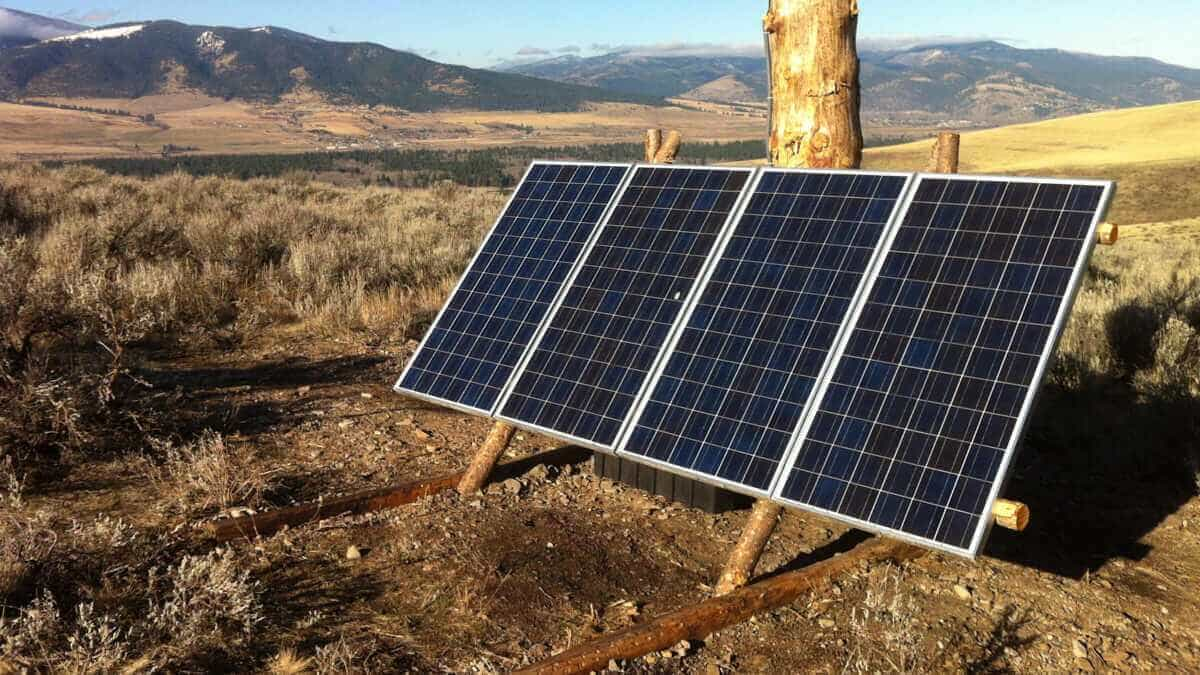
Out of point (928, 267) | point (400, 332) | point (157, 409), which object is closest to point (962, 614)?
point (928, 267)

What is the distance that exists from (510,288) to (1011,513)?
396cm

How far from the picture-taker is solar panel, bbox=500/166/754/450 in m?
5.90

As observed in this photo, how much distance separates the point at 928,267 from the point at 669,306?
1.64m

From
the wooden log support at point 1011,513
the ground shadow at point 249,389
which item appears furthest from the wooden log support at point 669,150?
the wooden log support at point 1011,513

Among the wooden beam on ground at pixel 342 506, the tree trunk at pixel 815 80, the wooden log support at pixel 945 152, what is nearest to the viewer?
the wooden beam on ground at pixel 342 506

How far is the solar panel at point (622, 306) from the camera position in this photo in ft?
19.4

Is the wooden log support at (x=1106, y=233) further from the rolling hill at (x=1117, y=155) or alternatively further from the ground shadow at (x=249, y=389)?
→ the rolling hill at (x=1117, y=155)

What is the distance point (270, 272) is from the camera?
13461mm

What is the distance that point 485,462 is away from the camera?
6.69 m

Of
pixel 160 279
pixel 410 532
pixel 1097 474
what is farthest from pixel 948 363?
pixel 160 279

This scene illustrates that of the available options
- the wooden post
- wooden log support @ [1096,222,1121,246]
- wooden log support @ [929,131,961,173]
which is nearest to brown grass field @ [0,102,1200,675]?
wooden log support @ [1096,222,1121,246]

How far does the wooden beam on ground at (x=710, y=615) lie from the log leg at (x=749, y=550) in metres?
0.07

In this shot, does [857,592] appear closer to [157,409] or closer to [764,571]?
[764,571]

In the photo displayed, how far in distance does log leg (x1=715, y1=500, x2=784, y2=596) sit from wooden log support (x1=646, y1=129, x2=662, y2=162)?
342 cm
